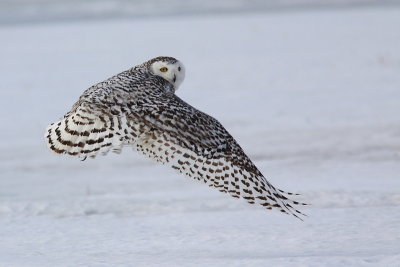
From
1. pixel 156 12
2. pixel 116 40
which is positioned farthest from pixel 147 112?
pixel 156 12

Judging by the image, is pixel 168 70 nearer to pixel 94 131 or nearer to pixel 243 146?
pixel 94 131

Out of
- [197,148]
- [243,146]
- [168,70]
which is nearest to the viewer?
[197,148]

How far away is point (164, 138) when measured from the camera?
4.45 metres

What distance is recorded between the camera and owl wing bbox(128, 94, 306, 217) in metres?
4.42

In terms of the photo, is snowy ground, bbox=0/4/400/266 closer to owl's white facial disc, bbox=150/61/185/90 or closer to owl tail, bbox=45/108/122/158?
owl tail, bbox=45/108/122/158

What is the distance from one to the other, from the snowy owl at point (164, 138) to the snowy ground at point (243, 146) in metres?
0.60

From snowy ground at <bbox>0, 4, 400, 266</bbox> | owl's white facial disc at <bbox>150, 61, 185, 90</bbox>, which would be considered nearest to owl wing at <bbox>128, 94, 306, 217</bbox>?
snowy ground at <bbox>0, 4, 400, 266</bbox>

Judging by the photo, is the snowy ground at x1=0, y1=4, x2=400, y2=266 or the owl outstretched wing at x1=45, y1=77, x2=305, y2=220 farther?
the snowy ground at x1=0, y1=4, x2=400, y2=266

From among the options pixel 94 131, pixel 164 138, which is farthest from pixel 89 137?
pixel 164 138

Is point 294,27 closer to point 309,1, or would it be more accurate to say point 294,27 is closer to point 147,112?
point 309,1

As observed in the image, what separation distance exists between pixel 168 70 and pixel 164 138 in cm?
108

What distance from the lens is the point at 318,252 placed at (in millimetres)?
5098

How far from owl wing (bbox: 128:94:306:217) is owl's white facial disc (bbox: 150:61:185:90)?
0.81 meters

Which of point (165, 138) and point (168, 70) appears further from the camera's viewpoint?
point (168, 70)
